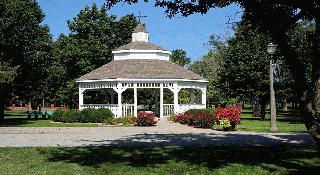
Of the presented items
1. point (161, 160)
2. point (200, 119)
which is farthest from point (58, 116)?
point (161, 160)

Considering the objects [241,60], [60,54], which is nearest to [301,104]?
[241,60]

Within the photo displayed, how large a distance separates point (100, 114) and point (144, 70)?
19.0ft

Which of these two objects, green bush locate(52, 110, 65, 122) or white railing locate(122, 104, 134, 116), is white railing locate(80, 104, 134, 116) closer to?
white railing locate(122, 104, 134, 116)

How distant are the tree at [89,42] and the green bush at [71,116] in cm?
1482

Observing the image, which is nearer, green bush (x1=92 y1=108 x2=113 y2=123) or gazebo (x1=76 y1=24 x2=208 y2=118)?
green bush (x1=92 y1=108 x2=113 y2=123)

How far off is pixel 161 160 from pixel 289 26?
5099 mm

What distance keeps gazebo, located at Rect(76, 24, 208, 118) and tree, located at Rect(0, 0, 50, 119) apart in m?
4.91

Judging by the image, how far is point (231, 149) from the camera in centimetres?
1441

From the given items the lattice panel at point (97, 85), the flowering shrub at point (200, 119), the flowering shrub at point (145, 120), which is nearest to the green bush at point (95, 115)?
the lattice panel at point (97, 85)

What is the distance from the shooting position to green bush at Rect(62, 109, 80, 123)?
110ft

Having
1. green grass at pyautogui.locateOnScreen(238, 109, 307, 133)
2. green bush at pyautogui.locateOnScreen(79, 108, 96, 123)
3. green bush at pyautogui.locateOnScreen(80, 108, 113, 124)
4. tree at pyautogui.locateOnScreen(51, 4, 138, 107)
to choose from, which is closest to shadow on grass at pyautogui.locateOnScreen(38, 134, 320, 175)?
green grass at pyautogui.locateOnScreen(238, 109, 307, 133)

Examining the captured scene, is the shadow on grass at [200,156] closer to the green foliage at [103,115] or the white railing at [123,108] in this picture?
the green foliage at [103,115]

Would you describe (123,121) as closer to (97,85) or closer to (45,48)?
(97,85)

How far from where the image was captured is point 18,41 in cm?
3322
